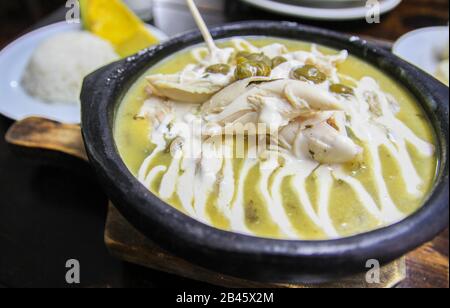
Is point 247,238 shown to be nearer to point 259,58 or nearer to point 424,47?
point 259,58

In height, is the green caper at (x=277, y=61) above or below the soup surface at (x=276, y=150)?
above

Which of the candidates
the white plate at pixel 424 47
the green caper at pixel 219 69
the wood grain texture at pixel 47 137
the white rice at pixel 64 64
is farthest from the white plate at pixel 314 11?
the wood grain texture at pixel 47 137

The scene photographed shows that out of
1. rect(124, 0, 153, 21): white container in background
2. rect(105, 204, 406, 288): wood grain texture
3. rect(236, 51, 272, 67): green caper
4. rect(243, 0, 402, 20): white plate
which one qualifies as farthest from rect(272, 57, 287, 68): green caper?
rect(124, 0, 153, 21): white container in background

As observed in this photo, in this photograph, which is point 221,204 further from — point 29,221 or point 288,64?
point 29,221

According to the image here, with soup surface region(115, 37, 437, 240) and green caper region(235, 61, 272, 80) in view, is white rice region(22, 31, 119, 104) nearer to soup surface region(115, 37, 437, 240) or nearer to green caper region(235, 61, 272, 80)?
soup surface region(115, 37, 437, 240)

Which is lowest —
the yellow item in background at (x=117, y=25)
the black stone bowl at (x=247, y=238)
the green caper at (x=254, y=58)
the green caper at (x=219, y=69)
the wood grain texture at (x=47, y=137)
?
the black stone bowl at (x=247, y=238)

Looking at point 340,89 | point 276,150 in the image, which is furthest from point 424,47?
point 276,150

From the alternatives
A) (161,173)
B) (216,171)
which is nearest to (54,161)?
(161,173)

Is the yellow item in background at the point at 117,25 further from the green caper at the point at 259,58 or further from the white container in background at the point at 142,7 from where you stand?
the green caper at the point at 259,58
